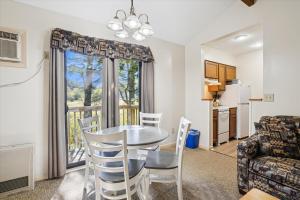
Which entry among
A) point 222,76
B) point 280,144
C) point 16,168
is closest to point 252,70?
point 222,76

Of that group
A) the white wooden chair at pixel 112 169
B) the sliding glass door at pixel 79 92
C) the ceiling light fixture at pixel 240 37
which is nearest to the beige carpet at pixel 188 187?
the sliding glass door at pixel 79 92

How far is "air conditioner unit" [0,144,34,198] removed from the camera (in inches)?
82.6

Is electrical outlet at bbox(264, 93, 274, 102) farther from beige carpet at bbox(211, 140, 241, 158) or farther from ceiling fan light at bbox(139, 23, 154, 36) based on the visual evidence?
ceiling fan light at bbox(139, 23, 154, 36)

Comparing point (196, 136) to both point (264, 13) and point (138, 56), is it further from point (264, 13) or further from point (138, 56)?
point (264, 13)

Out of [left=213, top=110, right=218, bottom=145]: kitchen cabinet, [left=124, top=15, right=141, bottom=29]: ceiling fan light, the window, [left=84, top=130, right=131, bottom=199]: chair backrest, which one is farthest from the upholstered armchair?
the window

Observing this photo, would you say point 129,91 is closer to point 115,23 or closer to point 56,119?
point 56,119

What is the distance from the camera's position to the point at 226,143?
424cm

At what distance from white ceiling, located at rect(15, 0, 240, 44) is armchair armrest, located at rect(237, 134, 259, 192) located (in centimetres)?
244

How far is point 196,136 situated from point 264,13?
8.48ft

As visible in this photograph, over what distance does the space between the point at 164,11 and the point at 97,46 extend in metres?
1.35

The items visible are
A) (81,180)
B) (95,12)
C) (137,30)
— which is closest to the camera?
(137,30)

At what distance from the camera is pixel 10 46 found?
226cm

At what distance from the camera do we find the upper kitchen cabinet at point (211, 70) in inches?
172

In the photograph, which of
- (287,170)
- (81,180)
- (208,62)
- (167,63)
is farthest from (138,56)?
(287,170)
